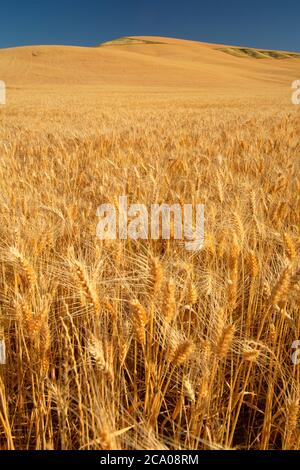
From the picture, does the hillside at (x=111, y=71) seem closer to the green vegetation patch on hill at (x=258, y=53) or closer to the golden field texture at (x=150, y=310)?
the golden field texture at (x=150, y=310)

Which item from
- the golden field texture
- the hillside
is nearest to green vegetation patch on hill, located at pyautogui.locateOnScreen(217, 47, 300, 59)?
the hillside

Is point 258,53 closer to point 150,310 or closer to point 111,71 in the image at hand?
point 111,71

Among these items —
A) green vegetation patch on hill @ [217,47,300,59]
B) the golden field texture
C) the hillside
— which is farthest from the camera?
green vegetation patch on hill @ [217,47,300,59]

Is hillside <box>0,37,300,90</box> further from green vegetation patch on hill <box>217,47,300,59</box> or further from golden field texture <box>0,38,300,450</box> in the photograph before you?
green vegetation patch on hill <box>217,47,300,59</box>

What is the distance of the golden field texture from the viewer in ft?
2.72

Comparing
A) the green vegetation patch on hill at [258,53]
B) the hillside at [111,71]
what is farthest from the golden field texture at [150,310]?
the green vegetation patch on hill at [258,53]

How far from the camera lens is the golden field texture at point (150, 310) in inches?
32.6

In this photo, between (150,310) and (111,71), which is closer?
(150,310)

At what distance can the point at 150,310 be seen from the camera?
3.15 ft

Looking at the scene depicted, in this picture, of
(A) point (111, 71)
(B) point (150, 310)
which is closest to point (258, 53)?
(A) point (111, 71)

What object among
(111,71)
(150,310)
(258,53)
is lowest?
(150,310)

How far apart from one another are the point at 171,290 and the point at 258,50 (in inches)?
4449

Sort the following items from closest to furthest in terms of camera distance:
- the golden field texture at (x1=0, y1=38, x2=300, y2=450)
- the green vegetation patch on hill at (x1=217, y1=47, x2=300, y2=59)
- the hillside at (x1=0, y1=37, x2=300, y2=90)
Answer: the golden field texture at (x1=0, y1=38, x2=300, y2=450), the hillside at (x1=0, y1=37, x2=300, y2=90), the green vegetation patch on hill at (x1=217, y1=47, x2=300, y2=59)

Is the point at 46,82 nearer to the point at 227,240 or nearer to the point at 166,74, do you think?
the point at 166,74
